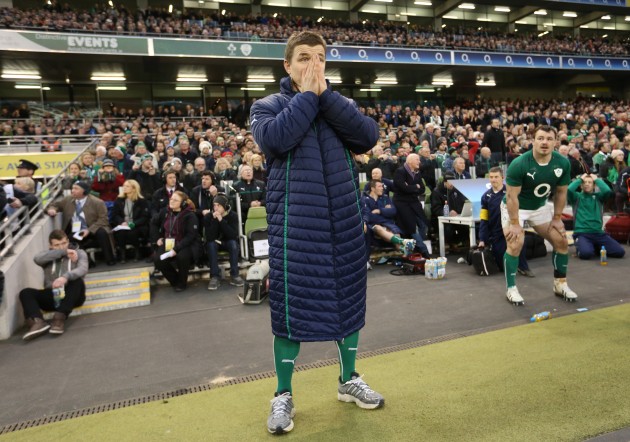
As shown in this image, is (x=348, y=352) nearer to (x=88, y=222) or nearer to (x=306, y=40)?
(x=306, y=40)

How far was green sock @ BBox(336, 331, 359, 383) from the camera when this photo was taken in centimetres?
248

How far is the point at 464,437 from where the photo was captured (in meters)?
2.21

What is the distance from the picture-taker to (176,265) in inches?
255

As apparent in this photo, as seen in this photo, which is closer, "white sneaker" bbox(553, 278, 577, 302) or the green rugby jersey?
the green rugby jersey

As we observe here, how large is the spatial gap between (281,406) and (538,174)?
345 cm

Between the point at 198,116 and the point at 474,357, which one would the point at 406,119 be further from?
the point at 474,357

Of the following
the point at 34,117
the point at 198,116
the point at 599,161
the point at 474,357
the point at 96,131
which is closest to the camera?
the point at 474,357

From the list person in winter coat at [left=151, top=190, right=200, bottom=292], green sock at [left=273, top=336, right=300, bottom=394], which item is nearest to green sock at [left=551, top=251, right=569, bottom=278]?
green sock at [left=273, top=336, right=300, bottom=394]

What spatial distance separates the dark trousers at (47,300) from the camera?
4.86 metres

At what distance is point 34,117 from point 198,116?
6635mm

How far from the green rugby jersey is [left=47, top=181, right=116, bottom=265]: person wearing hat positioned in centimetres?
592

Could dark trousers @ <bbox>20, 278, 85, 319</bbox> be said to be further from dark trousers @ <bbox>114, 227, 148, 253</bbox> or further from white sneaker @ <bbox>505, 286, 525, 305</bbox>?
white sneaker @ <bbox>505, 286, 525, 305</bbox>

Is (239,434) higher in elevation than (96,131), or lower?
lower

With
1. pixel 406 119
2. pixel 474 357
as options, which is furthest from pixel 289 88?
pixel 406 119
